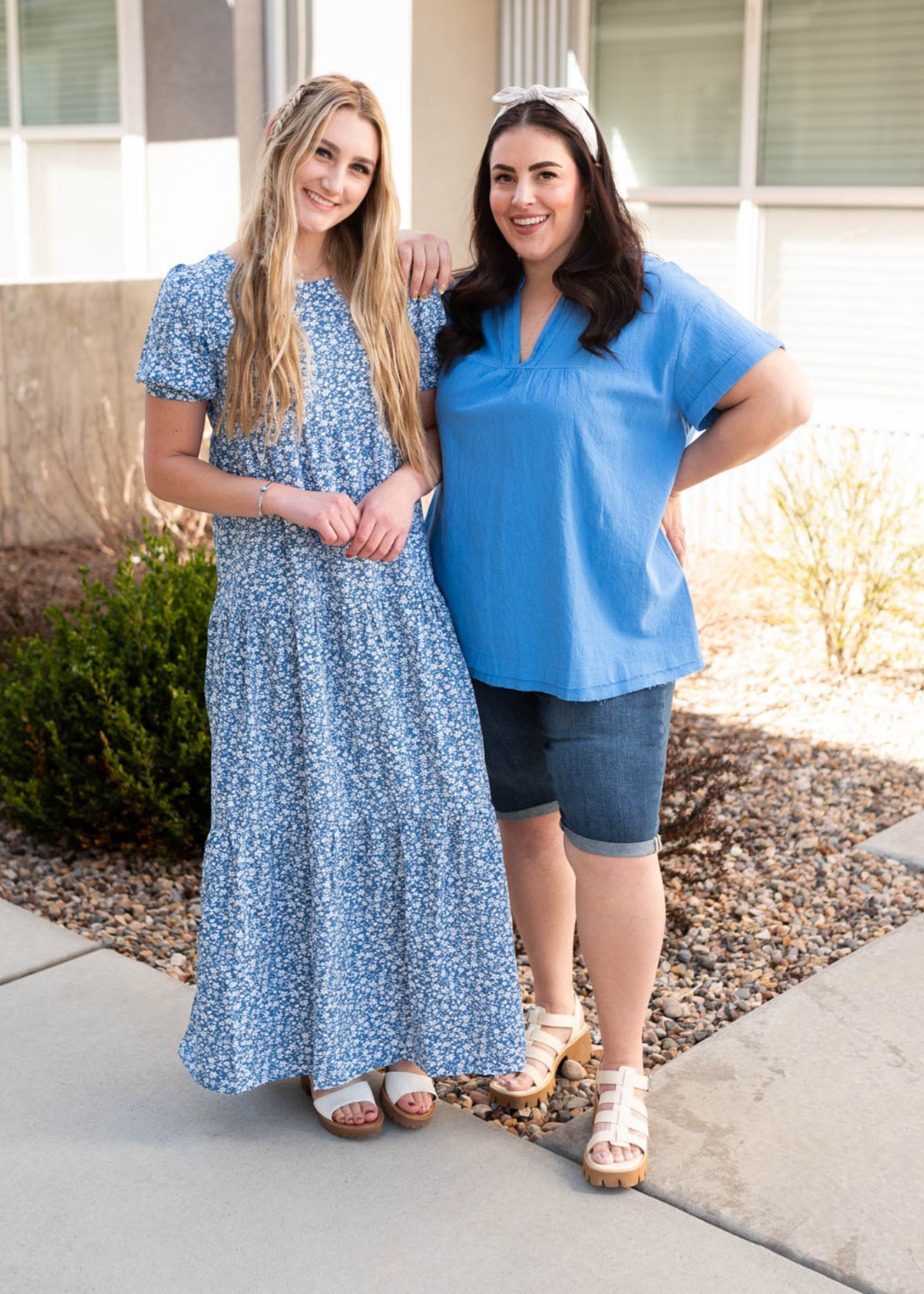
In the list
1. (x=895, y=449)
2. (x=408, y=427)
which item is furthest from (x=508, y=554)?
(x=895, y=449)

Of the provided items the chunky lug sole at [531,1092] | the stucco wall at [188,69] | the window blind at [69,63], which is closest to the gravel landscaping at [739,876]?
the chunky lug sole at [531,1092]

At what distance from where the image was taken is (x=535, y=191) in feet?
7.38

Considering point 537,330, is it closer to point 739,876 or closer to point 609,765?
point 609,765

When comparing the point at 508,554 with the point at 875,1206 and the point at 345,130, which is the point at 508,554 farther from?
the point at 875,1206

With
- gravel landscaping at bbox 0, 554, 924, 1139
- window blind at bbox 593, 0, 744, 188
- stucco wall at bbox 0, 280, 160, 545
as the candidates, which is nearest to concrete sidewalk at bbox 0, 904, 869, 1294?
gravel landscaping at bbox 0, 554, 924, 1139

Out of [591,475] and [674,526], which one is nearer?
[591,475]

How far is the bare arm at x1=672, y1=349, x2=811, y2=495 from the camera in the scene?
2229 millimetres

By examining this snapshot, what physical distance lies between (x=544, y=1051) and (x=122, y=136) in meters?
7.38

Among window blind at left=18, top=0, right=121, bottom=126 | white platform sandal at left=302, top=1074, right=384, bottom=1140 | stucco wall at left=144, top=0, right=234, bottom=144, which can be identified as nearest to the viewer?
white platform sandal at left=302, top=1074, right=384, bottom=1140

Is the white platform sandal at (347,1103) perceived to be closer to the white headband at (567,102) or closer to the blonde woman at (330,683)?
the blonde woman at (330,683)

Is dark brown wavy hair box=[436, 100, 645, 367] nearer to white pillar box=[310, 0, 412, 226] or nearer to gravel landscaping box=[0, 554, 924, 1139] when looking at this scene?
gravel landscaping box=[0, 554, 924, 1139]

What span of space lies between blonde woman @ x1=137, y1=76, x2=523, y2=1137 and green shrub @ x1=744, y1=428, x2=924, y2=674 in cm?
314

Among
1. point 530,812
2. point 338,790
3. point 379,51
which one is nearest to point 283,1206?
point 338,790

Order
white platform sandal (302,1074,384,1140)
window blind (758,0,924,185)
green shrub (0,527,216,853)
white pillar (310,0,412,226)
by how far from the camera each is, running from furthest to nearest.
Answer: white pillar (310,0,412,226)
window blind (758,0,924,185)
green shrub (0,527,216,853)
white platform sandal (302,1074,384,1140)
